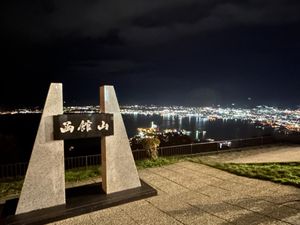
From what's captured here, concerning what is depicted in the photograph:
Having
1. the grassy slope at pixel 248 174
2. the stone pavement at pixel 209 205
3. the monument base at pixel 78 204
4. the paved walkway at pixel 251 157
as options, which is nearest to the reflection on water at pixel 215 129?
the paved walkway at pixel 251 157

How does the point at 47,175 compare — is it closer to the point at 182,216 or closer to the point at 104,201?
the point at 104,201

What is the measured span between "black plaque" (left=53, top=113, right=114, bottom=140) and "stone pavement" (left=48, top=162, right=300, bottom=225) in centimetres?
Result: 174

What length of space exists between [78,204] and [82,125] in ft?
5.72

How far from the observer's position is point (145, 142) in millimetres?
10258

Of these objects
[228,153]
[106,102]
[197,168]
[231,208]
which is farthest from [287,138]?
[106,102]

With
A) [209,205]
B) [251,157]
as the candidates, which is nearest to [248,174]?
[209,205]

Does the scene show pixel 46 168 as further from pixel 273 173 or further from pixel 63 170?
pixel 273 173

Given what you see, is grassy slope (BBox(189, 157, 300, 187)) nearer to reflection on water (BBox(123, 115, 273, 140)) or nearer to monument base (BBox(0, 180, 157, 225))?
monument base (BBox(0, 180, 157, 225))

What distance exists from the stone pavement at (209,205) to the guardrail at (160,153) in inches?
168

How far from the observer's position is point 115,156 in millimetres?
6141

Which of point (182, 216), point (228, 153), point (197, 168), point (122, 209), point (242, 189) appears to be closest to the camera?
point (182, 216)

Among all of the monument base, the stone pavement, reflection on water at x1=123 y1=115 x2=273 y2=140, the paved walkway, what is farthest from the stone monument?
reflection on water at x1=123 y1=115 x2=273 y2=140

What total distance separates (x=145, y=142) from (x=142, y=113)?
177m

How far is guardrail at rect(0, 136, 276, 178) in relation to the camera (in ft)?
32.1
